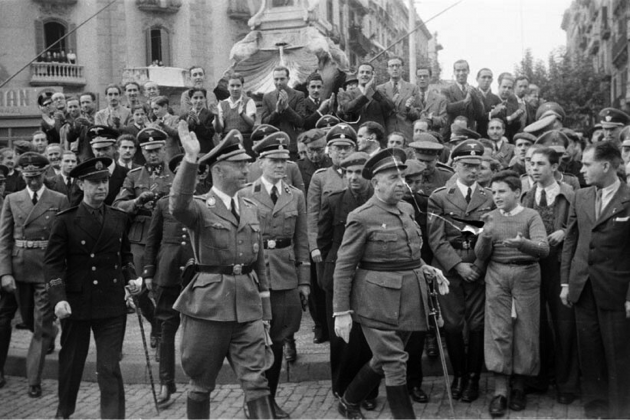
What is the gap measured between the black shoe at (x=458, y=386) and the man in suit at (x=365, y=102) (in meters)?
5.19

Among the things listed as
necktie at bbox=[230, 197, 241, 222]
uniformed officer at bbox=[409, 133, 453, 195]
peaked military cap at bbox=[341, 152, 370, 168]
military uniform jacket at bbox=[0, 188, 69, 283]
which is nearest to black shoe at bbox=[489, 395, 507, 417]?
uniformed officer at bbox=[409, 133, 453, 195]

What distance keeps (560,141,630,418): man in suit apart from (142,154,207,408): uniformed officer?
354 cm

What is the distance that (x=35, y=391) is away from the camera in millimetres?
7625

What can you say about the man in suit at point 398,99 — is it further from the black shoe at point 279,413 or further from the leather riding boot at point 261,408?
the leather riding boot at point 261,408

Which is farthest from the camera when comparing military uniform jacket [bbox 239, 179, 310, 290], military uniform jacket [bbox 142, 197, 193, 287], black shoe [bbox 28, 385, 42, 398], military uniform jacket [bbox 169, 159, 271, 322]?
black shoe [bbox 28, 385, 42, 398]

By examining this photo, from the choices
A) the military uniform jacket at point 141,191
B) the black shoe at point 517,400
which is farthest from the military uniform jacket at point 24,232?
the black shoe at point 517,400

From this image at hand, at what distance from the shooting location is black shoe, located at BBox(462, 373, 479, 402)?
6938 millimetres

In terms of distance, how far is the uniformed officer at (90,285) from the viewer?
641cm

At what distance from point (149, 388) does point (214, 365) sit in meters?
2.58

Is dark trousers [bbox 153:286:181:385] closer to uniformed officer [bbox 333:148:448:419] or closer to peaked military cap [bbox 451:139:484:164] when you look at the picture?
uniformed officer [bbox 333:148:448:419]

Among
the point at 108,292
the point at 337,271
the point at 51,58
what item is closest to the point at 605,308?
the point at 337,271

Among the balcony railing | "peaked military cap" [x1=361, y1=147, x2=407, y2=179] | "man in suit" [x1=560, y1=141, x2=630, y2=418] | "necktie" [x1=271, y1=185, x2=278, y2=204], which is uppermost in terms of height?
the balcony railing

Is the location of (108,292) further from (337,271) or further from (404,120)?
(404,120)

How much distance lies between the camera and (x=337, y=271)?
6.05 m
